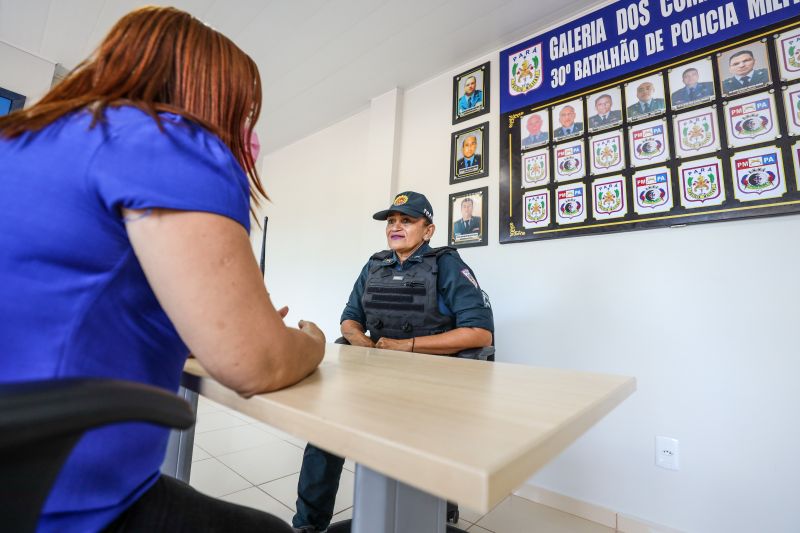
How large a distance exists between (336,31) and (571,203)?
1867 mm

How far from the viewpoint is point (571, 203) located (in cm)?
203

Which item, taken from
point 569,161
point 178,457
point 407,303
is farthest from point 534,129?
point 178,457

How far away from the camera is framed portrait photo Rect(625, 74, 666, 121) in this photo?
183 cm

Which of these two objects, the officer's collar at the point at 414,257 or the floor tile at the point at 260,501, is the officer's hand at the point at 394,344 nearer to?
the officer's collar at the point at 414,257

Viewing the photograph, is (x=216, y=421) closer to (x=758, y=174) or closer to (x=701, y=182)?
(x=701, y=182)

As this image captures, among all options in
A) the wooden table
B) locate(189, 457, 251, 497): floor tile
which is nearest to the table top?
the wooden table

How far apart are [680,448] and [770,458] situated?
0.28 metres

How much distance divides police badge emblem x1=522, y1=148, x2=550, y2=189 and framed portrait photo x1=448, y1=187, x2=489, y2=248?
268 mm

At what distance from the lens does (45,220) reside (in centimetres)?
43

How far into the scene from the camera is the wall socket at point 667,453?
1.63 m

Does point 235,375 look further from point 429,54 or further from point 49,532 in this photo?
point 429,54

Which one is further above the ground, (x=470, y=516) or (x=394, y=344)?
(x=394, y=344)

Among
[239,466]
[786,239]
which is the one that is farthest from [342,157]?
[786,239]

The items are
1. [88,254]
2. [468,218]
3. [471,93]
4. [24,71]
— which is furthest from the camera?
[24,71]
